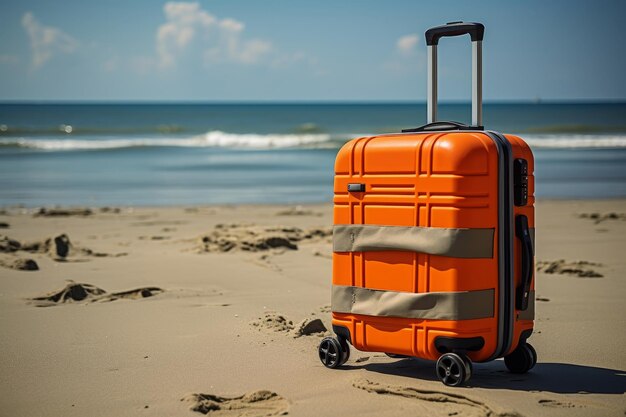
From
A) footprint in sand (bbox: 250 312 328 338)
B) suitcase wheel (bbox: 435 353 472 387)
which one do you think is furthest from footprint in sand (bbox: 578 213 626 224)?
suitcase wheel (bbox: 435 353 472 387)

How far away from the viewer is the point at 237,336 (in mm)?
5391

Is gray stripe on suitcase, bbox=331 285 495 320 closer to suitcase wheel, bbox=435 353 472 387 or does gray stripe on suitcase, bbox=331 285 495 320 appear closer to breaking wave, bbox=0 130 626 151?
suitcase wheel, bbox=435 353 472 387

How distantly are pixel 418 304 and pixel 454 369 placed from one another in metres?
0.36

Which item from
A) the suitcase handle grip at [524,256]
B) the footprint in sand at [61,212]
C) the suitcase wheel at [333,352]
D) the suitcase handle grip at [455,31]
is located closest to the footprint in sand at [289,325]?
the suitcase wheel at [333,352]

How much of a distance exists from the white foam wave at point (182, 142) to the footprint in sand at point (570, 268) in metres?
29.8

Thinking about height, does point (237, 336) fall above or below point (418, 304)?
below

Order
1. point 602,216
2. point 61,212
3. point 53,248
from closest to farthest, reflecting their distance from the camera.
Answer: point 53,248
point 602,216
point 61,212

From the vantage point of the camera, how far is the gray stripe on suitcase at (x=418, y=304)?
13.4 feet

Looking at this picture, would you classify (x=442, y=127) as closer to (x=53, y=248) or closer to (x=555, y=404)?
(x=555, y=404)

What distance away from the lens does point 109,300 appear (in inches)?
256

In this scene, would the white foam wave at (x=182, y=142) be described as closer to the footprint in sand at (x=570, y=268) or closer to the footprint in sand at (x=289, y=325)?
the footprint in sand at (x=570, y=268)

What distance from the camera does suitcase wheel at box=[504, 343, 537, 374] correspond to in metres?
4.43

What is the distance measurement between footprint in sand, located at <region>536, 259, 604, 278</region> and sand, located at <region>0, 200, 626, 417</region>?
0.03 metres

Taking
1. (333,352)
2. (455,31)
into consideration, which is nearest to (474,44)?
(455,31)
